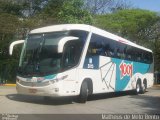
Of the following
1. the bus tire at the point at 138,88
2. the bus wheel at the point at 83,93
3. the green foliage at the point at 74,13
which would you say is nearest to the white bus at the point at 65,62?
the bus wheel at the point at 83,93

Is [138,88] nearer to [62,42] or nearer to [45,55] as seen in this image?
[45,55]

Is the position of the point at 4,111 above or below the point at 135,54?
below

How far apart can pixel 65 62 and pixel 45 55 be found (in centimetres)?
89

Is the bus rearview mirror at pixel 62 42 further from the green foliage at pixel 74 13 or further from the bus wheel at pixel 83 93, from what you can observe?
the green foliage at pixel 74 13

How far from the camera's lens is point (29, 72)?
53.6ft

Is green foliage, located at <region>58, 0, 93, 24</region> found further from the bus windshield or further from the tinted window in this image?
the bus windshield

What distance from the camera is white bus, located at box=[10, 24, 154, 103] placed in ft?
52.0

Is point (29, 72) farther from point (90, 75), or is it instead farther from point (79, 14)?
point (79, 14)

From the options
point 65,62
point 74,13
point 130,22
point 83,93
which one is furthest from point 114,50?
point 130,22

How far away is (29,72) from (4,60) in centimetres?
2086

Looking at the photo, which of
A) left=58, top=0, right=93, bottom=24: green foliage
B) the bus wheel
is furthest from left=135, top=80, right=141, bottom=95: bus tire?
left=58, top=0, right=93, bottom=24: green foliage

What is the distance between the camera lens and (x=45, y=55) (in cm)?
1619

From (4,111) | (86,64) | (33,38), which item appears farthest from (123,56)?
(4,111)

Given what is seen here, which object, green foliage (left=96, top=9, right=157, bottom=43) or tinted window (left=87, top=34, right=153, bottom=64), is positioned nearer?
tinted window (left=87, top=34, right=153, bottom=64)
